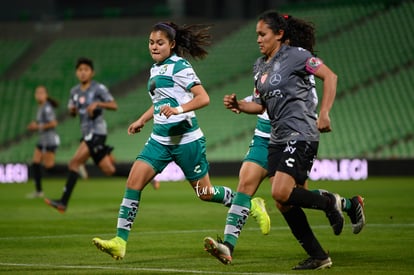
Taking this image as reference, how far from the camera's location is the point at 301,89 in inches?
334

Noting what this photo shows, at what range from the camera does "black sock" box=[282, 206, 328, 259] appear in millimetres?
8602

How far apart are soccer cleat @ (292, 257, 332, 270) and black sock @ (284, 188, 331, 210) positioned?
484 mm

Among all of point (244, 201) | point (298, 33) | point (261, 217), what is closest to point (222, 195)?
point (261, 217)

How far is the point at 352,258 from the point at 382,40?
987 inches

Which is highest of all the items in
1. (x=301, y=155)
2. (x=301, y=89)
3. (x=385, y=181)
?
(x=301, y=89)

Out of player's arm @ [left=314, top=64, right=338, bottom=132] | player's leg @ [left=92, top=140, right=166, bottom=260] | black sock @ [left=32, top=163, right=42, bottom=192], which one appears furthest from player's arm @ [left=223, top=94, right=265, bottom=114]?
black sock @ [left=32, top=163, right=42, bottom=192]

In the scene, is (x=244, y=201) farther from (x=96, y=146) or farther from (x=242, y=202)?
(x=96, y=146)

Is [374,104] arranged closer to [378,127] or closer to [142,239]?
[378,127]

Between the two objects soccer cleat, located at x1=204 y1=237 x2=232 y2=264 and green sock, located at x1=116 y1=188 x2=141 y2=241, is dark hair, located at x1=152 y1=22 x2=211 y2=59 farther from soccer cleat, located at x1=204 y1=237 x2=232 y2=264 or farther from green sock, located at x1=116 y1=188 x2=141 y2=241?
soccer cleat, located at x1=204 y1=237 x2=232 y2=264

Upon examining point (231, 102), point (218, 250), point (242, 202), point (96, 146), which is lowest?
point (96, 146)

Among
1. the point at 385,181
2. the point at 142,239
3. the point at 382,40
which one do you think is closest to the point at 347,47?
the point at 382,40

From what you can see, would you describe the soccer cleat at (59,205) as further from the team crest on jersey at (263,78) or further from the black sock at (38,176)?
the team crest on jersey at (263,78)

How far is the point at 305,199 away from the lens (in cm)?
832

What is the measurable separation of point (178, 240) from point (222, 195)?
1276 millimetres
